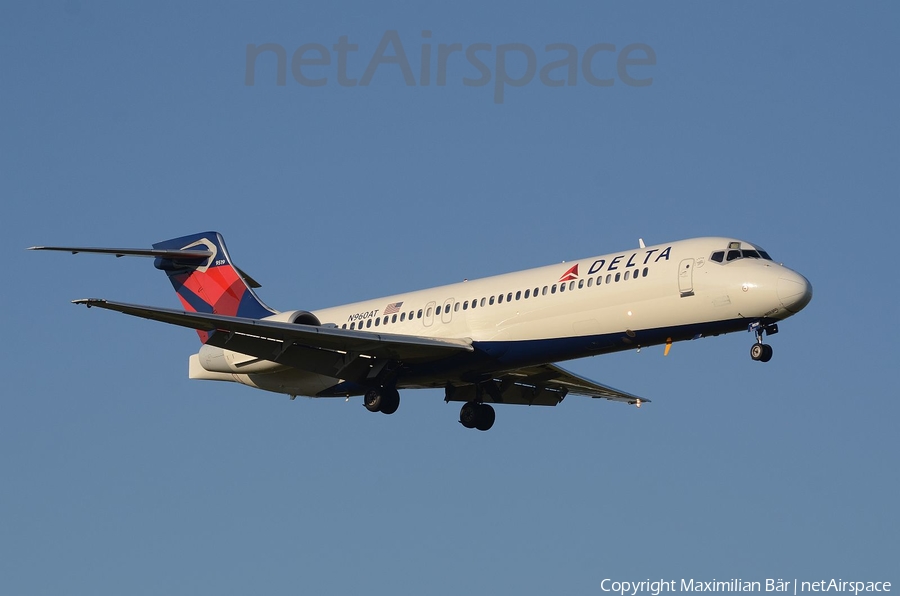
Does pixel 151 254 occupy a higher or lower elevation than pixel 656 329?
higher

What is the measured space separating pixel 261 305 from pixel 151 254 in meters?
3.09

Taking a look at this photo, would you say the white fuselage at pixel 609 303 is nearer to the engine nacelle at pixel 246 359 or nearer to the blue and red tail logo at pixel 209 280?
the engine nacelle at pixel 246 359

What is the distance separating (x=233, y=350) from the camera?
101 ft

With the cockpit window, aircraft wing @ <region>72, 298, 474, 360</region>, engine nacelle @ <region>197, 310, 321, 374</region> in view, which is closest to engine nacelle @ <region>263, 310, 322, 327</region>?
engine nacelle @ <region>197, 310, 321, 374</region>

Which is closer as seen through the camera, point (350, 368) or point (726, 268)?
point (726, 268)

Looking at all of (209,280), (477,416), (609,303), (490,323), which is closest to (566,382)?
(477,416)

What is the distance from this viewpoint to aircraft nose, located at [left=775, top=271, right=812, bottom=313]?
86.4ft

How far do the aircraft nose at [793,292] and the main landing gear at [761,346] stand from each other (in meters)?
0.72

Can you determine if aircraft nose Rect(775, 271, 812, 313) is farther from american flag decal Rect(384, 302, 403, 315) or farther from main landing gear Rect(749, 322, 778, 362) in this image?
american flag decal Rect(384, 302, 403, 315)

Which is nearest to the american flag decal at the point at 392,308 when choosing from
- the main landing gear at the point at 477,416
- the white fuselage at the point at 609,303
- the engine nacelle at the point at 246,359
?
the white fuselage at the point at 609,303

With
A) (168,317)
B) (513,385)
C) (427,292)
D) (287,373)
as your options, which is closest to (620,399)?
(513,385)

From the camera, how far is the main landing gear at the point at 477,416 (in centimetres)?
3306

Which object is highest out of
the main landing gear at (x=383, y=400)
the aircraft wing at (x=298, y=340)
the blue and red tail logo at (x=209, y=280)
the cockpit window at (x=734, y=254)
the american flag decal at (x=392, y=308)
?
the blue and red tail logo at (x=209, y=280)

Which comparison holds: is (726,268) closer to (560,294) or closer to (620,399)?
(560,294)
